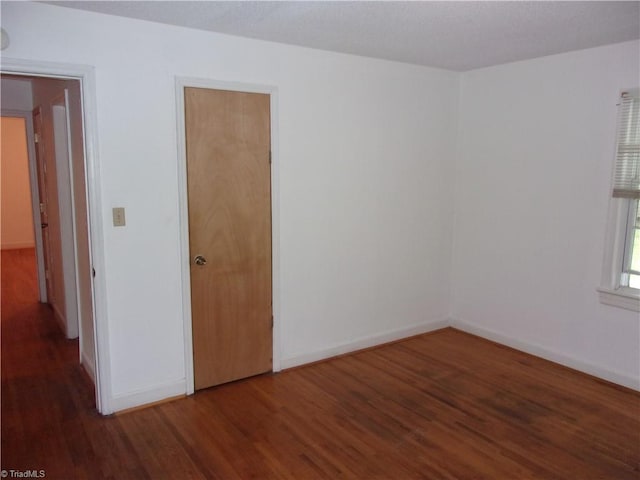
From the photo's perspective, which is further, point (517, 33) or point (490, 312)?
point (490, 312)

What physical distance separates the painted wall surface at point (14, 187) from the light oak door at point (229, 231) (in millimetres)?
6800

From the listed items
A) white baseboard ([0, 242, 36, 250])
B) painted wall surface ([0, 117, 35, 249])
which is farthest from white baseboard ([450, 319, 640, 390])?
white baseboard ([0, 242, 36, 250])

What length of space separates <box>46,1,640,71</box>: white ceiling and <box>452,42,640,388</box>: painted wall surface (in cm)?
37

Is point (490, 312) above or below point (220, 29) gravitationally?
below

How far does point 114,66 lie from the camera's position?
9.35 feet

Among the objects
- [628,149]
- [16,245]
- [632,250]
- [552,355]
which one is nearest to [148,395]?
[552,355]

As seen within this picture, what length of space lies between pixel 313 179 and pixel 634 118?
7.68 feet

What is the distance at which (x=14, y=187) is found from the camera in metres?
8.68

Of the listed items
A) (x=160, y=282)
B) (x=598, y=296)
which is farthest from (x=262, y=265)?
(x=598, y=296)

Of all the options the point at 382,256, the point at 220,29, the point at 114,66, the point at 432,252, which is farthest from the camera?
the point at 432,252

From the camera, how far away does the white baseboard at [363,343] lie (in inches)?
152

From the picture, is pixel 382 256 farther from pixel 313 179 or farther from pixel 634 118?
pixel 634 118

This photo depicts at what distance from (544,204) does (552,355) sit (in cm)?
126

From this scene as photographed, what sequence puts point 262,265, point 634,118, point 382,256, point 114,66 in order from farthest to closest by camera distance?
point 382,256, point 262,265, point 634,118, point 114,66
